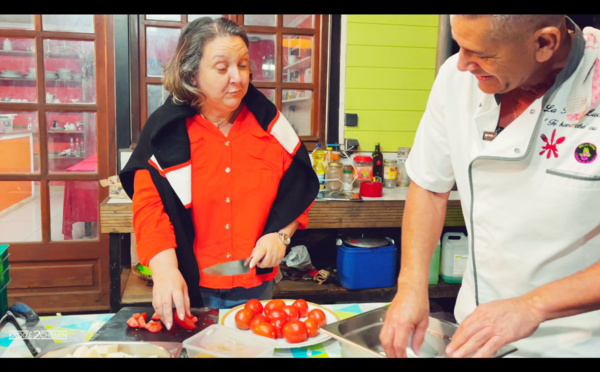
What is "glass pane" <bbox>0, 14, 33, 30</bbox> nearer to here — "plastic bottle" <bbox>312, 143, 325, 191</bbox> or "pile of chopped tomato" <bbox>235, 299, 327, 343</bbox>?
"plastic bottle" <bbox>312, 143, 325, 191</bbox>

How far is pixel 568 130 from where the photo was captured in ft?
3.46

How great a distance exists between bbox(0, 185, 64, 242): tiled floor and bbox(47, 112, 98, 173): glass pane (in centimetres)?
18

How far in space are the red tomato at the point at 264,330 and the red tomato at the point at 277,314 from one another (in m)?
0.03

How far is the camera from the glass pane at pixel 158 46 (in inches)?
133

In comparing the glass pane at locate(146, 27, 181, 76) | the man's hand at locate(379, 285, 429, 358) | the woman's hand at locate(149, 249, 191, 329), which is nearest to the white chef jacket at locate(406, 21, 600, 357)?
the man's hand at locate(379, 285, 429, 358)

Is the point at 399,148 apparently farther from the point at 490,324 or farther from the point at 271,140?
the point at 490,324

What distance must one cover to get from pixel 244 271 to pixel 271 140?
0.45 metres

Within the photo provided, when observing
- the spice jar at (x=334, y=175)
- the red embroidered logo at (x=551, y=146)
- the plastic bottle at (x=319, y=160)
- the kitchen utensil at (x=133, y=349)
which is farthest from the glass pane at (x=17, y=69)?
the red embroidered logo at (x=551, y=146)

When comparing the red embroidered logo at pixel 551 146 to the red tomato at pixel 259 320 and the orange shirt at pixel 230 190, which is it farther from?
the orange shirt at pixel 230 190

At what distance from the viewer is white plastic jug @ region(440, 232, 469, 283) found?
3270 millimetres

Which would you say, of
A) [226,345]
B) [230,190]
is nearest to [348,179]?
[230,190]

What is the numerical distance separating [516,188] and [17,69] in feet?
10.8
